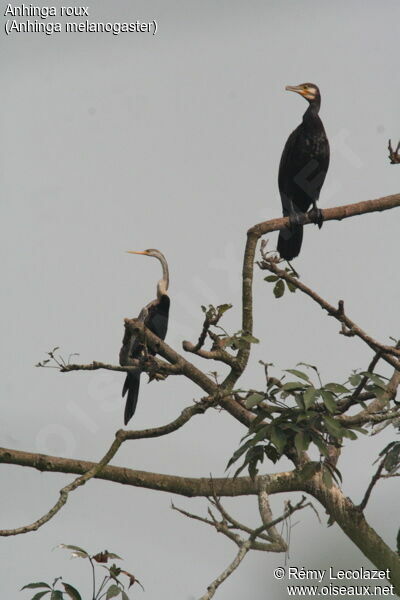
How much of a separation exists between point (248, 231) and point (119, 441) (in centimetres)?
111

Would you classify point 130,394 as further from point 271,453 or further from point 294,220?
point 271,453

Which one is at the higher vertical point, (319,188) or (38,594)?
(319,188)

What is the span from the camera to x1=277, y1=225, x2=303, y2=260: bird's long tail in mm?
5184

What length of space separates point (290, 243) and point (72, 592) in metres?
2.61

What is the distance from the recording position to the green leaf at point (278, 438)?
Answer: 3.03m

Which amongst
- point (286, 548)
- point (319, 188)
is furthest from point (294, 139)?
point (286, 548)

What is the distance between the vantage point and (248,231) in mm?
3873

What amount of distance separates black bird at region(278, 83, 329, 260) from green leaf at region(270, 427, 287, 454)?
8.22 ft

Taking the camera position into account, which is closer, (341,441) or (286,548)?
(286,548)

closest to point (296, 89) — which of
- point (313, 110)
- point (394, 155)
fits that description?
point (313, 110)

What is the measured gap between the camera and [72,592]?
10.7 ft

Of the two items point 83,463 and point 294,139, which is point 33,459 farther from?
point 294,139

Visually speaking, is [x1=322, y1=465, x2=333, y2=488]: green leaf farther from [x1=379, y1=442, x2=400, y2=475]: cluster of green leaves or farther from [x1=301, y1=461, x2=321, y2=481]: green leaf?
[x1=379, y1=442, x2=400, y2=475]: cluster of green leaves

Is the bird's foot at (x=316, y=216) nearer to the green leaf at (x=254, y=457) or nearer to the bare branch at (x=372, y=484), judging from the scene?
the bare branch at (x=372, y=484)
